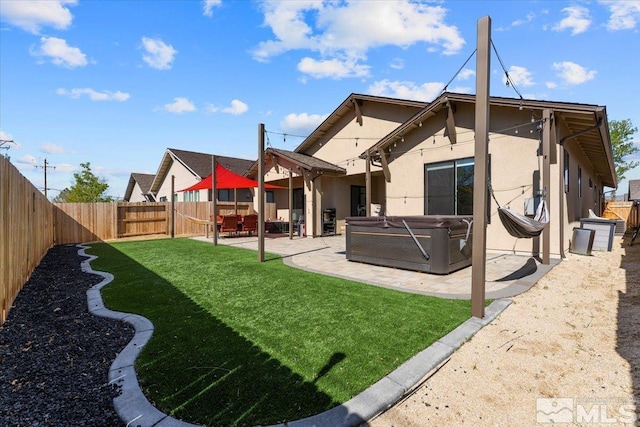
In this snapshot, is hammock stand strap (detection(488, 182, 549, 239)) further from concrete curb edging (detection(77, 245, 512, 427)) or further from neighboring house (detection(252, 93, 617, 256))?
concrete curb edging (detection(77, 245, 512, 427))

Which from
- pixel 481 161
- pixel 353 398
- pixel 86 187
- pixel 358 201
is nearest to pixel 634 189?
pixel 358 201

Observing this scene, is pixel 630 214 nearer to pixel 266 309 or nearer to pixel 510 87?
pixel 510 87

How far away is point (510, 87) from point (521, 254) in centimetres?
424

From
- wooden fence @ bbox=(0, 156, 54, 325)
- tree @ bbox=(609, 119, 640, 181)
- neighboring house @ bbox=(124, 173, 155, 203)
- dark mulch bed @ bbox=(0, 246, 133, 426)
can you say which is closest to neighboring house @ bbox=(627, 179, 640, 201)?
tree @ bbox=(609, 119, 640, 181)

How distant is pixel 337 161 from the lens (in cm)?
1408

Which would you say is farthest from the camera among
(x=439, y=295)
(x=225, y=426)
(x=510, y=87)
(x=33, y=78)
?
(x=33, y=78)

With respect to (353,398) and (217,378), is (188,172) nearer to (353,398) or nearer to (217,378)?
(217,378)

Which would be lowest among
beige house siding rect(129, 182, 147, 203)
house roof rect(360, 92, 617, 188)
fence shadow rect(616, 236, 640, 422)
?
fence shadow rect(616, 236, 640, 422)

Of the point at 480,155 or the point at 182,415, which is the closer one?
the point at 182,415

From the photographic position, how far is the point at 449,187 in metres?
8.91

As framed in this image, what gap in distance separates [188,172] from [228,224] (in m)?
9.77

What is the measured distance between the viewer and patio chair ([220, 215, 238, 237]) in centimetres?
1284

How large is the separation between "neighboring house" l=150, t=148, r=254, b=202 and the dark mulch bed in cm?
1468

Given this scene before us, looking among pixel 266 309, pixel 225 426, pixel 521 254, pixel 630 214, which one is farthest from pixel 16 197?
pixel 630 214
